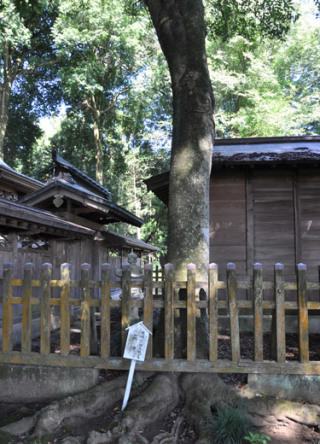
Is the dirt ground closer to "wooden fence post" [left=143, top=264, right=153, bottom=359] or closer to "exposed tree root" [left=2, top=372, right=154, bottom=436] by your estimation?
"exposed tree root" [left=2, top=372, right=154, bottom=436]

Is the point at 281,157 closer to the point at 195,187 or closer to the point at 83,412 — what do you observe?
the point at 195,187

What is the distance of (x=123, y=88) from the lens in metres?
25.1

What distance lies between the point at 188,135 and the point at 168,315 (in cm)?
281

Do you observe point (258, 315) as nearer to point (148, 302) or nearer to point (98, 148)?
point (148, 302)

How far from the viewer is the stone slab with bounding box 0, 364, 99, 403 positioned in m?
4.46

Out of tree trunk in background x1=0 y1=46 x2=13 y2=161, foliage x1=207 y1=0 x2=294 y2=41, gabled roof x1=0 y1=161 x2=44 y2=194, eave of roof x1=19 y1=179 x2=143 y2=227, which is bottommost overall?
eave of roof x1=19 y1=179 x2=143 y2=227

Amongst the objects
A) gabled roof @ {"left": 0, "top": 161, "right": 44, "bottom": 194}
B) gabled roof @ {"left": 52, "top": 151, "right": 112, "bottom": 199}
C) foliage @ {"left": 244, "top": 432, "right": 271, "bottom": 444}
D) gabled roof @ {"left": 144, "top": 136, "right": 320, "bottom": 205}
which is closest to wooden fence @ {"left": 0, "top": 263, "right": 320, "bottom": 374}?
foliage @ {"left": 244, "top": 432, "right": 271, "bottom": 444}

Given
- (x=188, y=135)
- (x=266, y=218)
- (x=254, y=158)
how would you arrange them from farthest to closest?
(x=266, y=218) → (x=254, y=158) → (x=188, y=135)

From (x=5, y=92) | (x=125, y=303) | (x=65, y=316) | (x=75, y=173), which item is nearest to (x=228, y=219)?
(x=125, y=303)

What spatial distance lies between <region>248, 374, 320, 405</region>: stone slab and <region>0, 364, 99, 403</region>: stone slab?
7.23 feet

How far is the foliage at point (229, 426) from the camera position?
3.50 m

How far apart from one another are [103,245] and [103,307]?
35.1 feet

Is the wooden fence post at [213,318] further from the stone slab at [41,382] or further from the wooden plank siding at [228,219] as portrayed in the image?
the wooden plank siding at [228,219]

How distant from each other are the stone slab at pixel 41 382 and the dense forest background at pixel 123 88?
1551 cm
